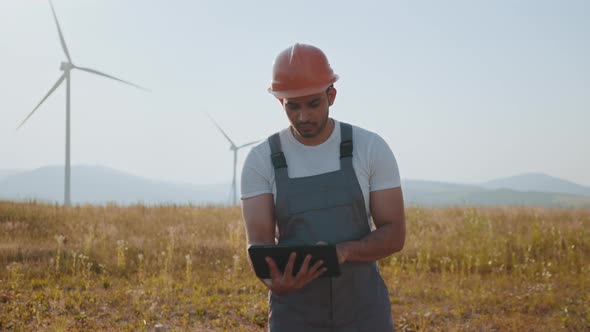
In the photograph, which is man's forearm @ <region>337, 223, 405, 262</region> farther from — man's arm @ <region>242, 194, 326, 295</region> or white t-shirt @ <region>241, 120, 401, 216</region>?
man's arm @ <region>242, 194, 326, 295</region>

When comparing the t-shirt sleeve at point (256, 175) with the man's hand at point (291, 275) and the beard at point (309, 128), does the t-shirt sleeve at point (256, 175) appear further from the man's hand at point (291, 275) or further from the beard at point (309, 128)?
the man's hand at point (291, 275)

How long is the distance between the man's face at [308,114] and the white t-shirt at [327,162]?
0.34ft

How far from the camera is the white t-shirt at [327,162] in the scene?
9.18ft

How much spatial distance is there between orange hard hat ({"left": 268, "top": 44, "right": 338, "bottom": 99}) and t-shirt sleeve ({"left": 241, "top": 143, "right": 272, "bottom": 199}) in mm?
326

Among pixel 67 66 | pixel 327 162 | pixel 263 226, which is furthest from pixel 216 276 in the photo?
pixel 67 66

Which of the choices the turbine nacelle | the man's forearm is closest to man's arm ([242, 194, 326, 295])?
the man's forearm

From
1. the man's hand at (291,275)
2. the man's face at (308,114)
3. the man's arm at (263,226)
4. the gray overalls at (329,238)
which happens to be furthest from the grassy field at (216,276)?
the man's face at (308,114)

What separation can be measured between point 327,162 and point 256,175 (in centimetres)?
36

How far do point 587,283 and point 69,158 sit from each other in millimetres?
22606

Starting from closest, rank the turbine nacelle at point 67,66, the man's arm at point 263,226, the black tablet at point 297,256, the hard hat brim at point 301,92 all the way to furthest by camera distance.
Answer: the black tablet at point 297,256 < the man's arm at point 263,226 < the hard hat brim at point 301,92 < the turbine nacelle at point 67,66

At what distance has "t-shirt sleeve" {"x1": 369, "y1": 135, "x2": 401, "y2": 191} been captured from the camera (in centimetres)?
279

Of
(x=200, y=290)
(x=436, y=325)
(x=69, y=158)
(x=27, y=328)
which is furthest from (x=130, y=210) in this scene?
(x=69, y=158)

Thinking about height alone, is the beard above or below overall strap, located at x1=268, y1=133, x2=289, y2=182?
above

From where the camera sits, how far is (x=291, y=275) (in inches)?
103
